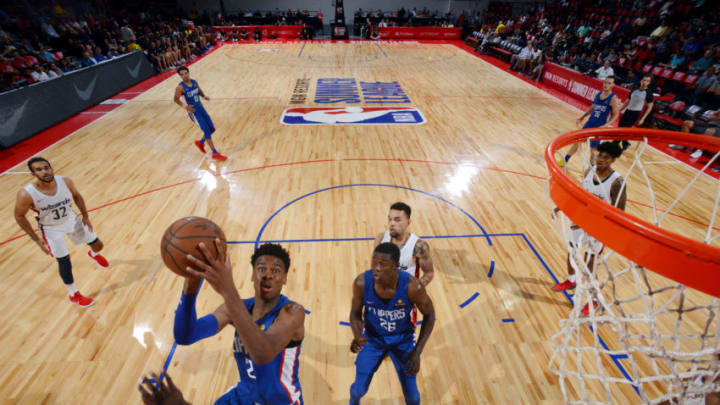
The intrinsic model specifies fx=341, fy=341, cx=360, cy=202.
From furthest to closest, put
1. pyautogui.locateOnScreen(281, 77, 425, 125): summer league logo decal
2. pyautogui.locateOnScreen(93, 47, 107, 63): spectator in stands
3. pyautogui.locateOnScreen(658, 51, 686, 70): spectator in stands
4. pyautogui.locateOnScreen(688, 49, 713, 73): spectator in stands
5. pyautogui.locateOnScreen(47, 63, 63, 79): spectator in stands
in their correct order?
1. pyautogui.locateOnScreen(93, 47, 107, 63): spectator in stands
2. pyautogui.locateOnScreen(658, 51, 686, 70): spectator in stands
3. pyautogui.locateOnScreen(47, 63, 63, 79): spectator in stands
4. pyautogui.locateOnScreen(688, 49, 713, 73): spectator in stands
5. pyautogui.locateOnScreen(281, 77, 425, 125): summer league logo decal

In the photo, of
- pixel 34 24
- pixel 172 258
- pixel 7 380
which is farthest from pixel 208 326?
pixel 34 24

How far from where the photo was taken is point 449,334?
3.47m

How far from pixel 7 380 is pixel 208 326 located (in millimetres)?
2863

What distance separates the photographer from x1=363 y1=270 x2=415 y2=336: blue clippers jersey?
239cm

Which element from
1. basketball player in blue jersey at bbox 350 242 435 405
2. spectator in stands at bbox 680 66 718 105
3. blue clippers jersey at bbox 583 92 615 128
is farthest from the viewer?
spectator in stands at bbox 680 66 718 105

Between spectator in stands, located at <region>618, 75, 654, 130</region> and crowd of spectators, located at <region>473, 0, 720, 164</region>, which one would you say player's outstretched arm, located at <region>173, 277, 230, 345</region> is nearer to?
spectator in stands, located at <region>618, 75, 654, 130</region>

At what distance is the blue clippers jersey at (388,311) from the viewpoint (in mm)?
2387

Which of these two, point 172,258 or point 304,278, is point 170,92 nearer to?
point 304,278

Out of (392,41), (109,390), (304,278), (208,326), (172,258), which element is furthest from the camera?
(392,41)

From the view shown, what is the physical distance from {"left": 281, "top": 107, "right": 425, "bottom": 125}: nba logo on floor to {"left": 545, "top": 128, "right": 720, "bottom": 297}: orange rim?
737 centimetres

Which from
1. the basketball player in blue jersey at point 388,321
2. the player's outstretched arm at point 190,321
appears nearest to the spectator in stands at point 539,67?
the basketball player in blue jersey at point 388,321

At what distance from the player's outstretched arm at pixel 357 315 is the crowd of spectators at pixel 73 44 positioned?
10.4 meters

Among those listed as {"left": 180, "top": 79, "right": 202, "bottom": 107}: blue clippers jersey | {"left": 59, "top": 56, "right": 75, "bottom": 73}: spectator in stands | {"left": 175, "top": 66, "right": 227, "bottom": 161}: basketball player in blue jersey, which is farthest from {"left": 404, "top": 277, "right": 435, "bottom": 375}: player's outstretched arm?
{"left": 59, "top": 56, "right": 75, "bottom": 73}: spectator in stands

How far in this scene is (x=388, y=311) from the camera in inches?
95.3
